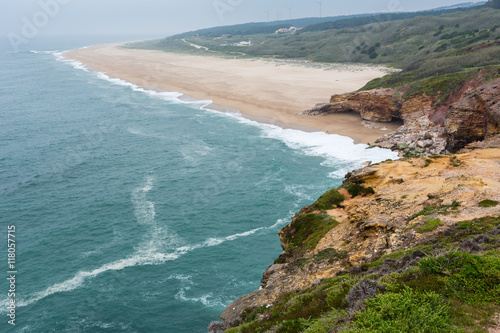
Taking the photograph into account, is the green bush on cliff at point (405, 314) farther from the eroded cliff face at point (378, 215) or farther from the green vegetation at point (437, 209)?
the green vegetation at point (437, 209)

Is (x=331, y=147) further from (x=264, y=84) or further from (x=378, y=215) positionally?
(x=264, y=84)

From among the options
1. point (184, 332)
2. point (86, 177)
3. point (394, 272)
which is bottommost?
point (184, 332)

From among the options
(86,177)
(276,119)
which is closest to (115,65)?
(276,119)

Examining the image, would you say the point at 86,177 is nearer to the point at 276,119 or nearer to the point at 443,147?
the point at 276,119

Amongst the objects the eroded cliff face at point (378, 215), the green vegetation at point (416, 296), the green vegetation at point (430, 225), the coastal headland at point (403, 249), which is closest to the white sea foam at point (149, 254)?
the eroded cliff face at point (378, 215)

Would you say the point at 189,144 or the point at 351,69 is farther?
the point at 351,69

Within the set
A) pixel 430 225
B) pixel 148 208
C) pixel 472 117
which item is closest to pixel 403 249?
pixel 430 225
